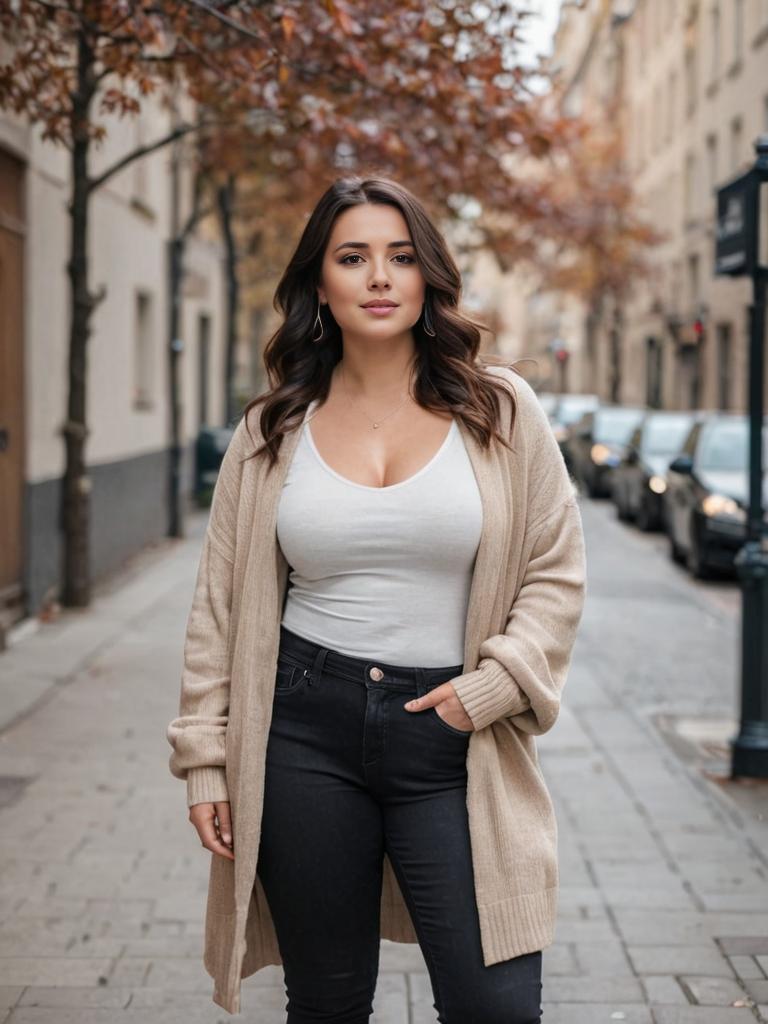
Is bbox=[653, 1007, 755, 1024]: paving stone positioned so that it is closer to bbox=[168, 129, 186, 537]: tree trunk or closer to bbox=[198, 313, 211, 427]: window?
bbox=[168, 129, 186, 537]: tree trunk

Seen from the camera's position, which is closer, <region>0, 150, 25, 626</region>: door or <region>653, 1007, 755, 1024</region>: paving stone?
<region>653, 1007, 755, 1024</region>: paving stone

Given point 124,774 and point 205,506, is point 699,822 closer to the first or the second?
point 124,774

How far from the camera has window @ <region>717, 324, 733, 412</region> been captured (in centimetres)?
3524

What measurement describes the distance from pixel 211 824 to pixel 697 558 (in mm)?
12466

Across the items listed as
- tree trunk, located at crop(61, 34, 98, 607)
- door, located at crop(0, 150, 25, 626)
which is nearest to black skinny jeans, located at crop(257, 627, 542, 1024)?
door, located at crop(0, 150, 25, 626)

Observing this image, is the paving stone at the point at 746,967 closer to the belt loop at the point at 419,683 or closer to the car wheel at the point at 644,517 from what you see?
the belt loop at the point at 419,683

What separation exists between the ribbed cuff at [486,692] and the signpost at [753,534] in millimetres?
4329

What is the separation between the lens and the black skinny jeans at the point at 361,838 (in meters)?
2.61

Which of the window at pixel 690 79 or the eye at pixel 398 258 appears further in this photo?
the window at pixel 690 79

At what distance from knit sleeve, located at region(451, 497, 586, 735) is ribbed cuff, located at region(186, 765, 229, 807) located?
0.48 m

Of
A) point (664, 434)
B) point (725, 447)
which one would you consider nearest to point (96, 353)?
point (725, 447)

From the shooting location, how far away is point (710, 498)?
14.5 m

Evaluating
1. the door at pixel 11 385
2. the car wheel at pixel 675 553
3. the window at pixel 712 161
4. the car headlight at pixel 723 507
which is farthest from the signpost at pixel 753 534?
the window at pixel 712 161

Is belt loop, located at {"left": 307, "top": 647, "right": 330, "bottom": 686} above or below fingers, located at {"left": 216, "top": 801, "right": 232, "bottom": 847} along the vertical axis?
above
